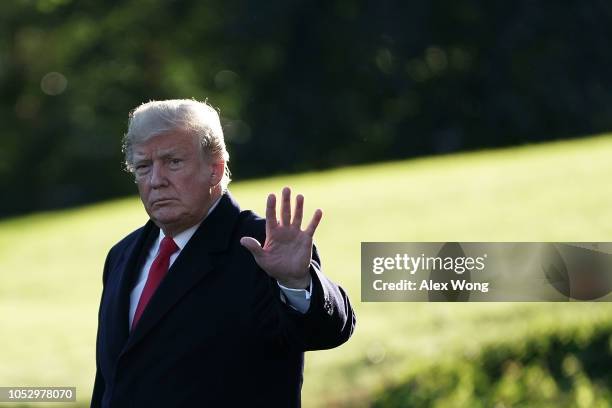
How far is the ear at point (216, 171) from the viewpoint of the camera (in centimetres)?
333

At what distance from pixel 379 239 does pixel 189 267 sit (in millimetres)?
8771

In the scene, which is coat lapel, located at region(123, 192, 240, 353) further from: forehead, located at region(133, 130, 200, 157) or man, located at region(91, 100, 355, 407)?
forehead, located at region(133, 130, 200, 157)

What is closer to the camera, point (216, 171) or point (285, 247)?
point (285, 247)

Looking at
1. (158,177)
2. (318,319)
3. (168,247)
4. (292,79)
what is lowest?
(318,319)

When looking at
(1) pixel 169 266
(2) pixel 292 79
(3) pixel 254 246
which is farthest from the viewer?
(2) pixel 292 79

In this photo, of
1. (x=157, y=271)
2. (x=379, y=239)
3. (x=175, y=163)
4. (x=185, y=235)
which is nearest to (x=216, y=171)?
(x=175, y=163)

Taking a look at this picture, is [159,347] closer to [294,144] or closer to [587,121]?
[587,121]

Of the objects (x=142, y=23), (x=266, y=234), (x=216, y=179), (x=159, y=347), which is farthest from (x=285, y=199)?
(x=142, y=23)

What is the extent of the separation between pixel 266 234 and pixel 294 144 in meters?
22.5

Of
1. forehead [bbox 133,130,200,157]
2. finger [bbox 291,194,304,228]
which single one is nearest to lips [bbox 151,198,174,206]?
forehead [bbox 133,130,200,157]

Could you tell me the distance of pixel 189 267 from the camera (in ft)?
10.9

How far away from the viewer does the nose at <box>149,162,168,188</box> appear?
328cm

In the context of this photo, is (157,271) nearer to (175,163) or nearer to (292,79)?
(175,163)

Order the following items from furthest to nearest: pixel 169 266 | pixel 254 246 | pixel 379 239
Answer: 1. pixel 379 239
2. pixel 169 266
3. pixel 254 246
